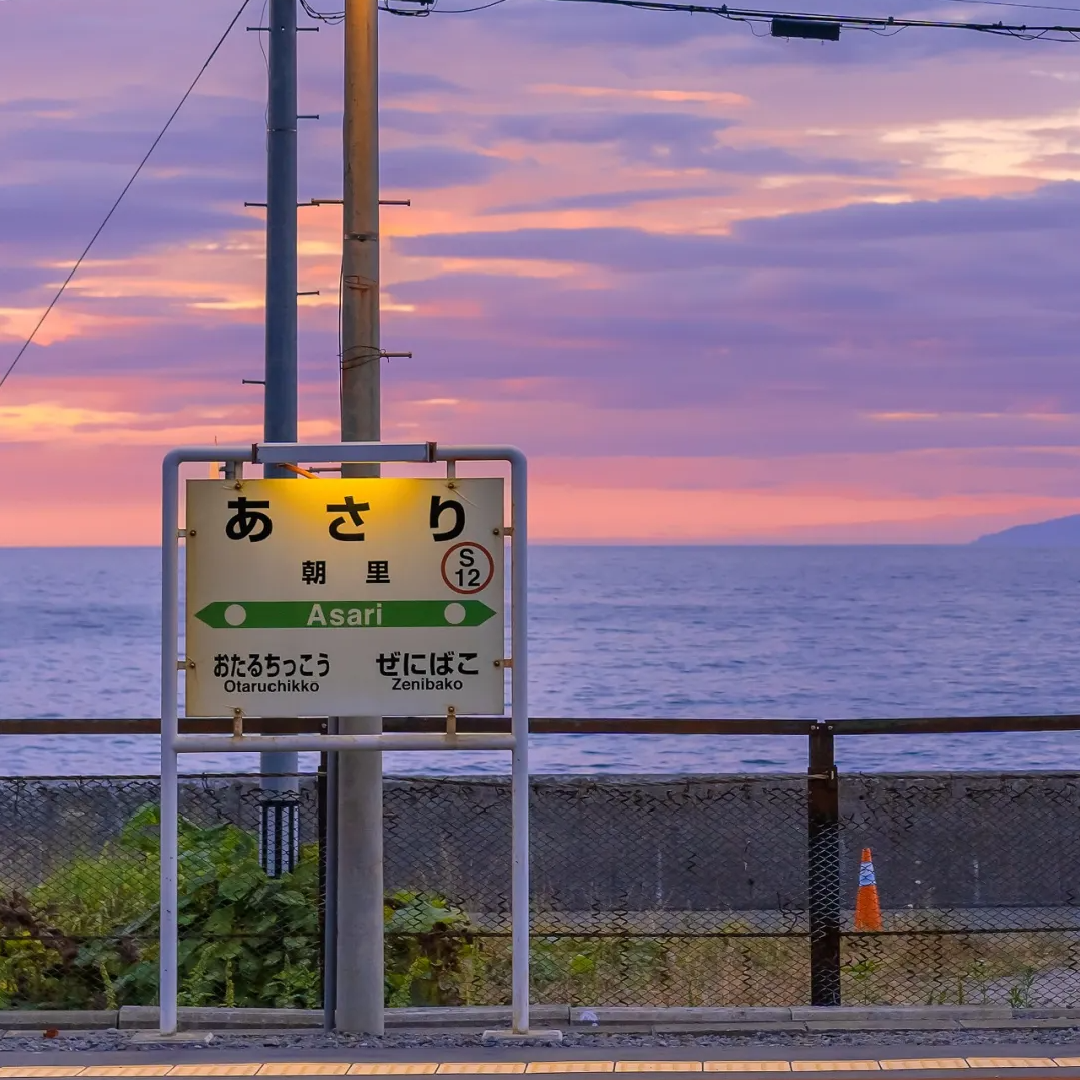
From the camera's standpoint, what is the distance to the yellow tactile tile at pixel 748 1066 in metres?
6.19

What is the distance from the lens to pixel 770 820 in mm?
10305

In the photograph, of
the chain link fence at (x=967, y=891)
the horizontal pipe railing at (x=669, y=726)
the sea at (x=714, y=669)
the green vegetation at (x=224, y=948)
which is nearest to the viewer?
the horizontal pipe railing at (x=669, y=726)

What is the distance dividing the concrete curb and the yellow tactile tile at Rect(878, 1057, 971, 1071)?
0.45 m

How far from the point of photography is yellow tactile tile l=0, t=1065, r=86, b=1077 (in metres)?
6.16

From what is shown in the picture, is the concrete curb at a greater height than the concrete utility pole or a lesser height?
lesser

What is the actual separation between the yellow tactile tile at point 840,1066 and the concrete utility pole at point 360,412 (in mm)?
1804

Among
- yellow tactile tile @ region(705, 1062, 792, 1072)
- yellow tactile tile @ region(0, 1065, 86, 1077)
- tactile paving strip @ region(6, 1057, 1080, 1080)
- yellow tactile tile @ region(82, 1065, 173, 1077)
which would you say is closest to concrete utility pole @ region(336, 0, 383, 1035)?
tactile paving strip @ region(6, 1057, 1080, 1080)

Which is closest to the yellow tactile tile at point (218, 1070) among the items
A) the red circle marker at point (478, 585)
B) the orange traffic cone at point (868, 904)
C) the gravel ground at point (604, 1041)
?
the gravel ground at point (604, 1041)

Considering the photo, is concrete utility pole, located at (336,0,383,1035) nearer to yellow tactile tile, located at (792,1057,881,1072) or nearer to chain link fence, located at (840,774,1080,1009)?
yellow tactile tile, located at (792,1057,881,1072)

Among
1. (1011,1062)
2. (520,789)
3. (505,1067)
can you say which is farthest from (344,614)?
(1011,1062)

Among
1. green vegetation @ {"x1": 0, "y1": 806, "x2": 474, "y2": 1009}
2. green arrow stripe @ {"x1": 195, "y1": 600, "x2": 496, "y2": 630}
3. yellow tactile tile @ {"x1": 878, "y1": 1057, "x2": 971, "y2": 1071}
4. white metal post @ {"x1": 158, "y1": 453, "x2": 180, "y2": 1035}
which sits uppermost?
green arrow stripe @ {"x1": 195, "y1": 600, "x2": 496, "y2": 630}

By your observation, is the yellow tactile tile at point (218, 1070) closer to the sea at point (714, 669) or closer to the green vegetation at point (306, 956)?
the green vegetation at point (306, 956)

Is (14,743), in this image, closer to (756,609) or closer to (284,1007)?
(284,1007)

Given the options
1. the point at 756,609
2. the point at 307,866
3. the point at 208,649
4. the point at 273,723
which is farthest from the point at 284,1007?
the point at 756,609
